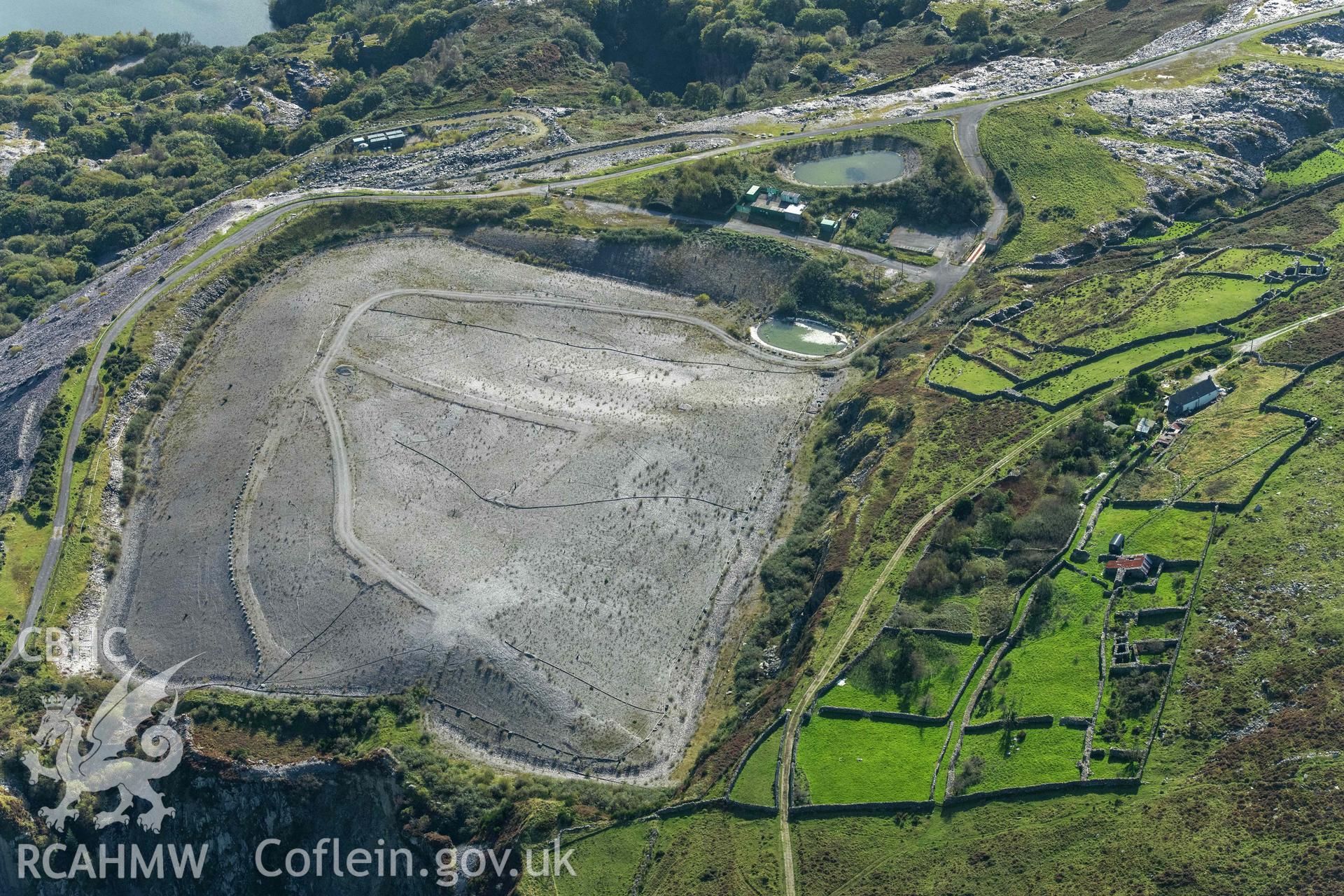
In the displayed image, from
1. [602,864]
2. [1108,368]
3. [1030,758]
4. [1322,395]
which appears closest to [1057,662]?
[1030,758]

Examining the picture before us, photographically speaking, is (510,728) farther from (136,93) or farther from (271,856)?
(136,93)

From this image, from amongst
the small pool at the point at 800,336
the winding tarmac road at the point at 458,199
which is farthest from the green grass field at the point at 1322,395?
the small pool at the point at 800,336

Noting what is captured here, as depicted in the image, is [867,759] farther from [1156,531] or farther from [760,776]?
[1156,531]

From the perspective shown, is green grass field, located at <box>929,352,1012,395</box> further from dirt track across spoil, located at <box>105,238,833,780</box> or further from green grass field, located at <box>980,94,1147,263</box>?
green grass field, located at <box>980,94,1147,263</box>

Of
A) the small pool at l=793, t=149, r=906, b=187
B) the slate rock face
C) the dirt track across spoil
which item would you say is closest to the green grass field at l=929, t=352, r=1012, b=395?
the dirt track across spoil

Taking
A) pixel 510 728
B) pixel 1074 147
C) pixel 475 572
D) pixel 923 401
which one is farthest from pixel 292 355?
pixel 1074 147

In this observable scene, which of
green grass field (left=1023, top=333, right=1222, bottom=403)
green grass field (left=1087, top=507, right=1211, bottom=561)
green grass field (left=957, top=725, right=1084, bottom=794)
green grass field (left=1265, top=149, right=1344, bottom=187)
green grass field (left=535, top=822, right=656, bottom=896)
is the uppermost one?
green grass field (left=1265, top=149, right=1344, bottom=187)

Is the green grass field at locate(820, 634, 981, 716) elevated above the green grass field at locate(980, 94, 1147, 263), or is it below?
below
